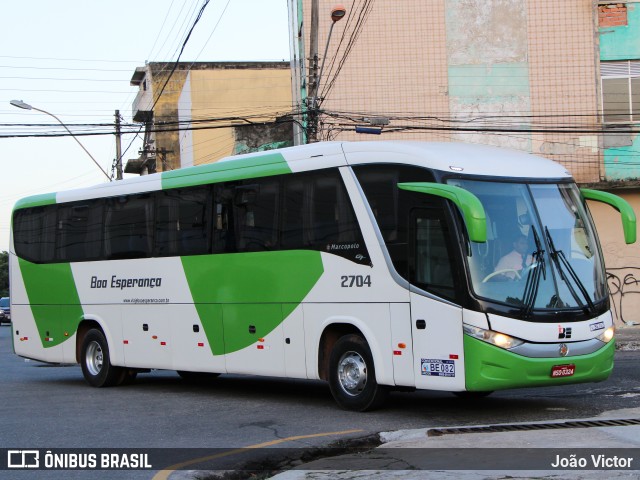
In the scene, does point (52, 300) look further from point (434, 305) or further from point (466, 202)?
point (466, 202)

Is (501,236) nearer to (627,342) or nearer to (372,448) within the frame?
(372,448)

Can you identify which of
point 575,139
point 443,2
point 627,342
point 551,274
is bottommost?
point 627,342

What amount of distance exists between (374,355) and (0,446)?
425 cm

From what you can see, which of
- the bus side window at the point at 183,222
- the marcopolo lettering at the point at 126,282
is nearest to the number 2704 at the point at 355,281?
the bus side window at the point at 183,222

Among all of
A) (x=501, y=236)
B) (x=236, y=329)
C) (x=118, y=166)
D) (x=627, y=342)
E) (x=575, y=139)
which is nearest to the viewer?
(x=501, y=236)

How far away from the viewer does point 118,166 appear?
36.3 metres

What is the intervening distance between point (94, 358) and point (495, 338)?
28.8 feet

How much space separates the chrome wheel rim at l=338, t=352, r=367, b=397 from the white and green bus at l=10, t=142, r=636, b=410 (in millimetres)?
22

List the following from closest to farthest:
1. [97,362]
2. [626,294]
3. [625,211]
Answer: [625,211] < [97,362] < [626,294]

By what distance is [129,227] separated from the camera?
53.7 ft

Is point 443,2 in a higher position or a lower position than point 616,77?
higher

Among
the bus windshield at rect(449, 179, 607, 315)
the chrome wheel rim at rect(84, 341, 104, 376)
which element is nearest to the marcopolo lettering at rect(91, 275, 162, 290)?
the chrome wheel rim at rect(84, 341, 104, 376)

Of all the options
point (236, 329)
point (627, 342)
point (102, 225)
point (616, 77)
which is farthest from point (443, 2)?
point (236, 329)

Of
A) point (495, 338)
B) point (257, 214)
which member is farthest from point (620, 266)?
point (495, 338)
